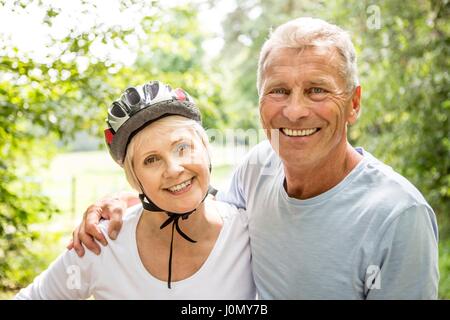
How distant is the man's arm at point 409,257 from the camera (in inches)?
60.9

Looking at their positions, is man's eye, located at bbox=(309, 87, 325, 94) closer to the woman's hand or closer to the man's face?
the man's face

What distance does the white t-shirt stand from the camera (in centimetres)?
181

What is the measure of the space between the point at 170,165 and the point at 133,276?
0.45 m

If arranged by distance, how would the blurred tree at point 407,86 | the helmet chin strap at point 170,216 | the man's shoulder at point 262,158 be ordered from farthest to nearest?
1. the blurred tree at point 407,86
2. the man's shoulder at point 262,158
3. the helmet chin strap at point 170,216

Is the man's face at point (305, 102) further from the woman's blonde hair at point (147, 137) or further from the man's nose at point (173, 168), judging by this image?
the man's nose at point (173, 168)

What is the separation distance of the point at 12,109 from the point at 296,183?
1.50m

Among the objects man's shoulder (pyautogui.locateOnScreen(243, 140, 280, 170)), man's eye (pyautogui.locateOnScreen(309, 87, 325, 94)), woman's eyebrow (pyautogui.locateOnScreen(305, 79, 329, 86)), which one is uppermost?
woman's eyebrow (pyautogui.locateOnScreen(305, 79, 329, 86))

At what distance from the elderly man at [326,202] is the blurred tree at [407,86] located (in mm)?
2086

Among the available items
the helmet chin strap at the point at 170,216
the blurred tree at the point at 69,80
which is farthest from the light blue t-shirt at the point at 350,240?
the blurred tree at the point at 69,80

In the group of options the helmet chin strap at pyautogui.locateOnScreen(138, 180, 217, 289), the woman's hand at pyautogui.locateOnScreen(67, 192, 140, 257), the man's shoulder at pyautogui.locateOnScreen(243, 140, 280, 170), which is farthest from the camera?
the man's shoulder at pyautogui.locateOnScreen(243, 140, 280, 170)

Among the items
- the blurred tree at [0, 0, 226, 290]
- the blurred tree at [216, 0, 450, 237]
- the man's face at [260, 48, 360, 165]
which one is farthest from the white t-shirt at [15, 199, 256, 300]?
the blurred tree at [216, 0, 450, 237]

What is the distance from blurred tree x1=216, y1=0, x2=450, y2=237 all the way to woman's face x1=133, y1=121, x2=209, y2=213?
2131mm

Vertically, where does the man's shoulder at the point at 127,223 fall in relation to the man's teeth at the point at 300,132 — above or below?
below

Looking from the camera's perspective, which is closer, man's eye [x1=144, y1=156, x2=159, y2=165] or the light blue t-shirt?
the light blue t-shirt
